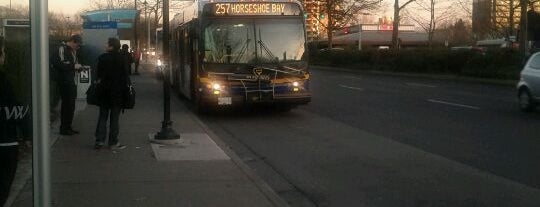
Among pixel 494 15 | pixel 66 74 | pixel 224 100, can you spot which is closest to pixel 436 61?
pixel 494 15

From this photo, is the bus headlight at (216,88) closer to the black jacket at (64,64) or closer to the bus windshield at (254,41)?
the bus windshield at (254,41)

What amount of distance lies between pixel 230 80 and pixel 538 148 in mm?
7137

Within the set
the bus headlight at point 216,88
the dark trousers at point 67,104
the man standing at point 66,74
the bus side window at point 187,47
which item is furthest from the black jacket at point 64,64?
the bus side window at point 187,47

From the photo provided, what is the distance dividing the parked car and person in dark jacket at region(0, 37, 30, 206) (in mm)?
14652

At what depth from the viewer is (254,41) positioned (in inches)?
668

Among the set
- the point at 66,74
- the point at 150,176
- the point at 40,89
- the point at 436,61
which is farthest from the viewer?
the point at 436,61

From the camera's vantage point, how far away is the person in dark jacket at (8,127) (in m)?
4.84

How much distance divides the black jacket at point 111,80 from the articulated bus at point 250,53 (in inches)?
229

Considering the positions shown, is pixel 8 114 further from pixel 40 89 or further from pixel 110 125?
pixel 110 125

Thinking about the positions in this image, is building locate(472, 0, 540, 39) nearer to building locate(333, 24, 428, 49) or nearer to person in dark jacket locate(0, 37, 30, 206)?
building locate(333, 24, 428, 49)

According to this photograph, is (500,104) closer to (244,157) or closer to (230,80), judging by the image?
(230,80)

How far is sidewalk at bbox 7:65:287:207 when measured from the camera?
24.8 ft

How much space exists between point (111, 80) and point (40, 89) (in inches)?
288

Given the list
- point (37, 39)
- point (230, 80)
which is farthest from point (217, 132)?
point (37, 39)
